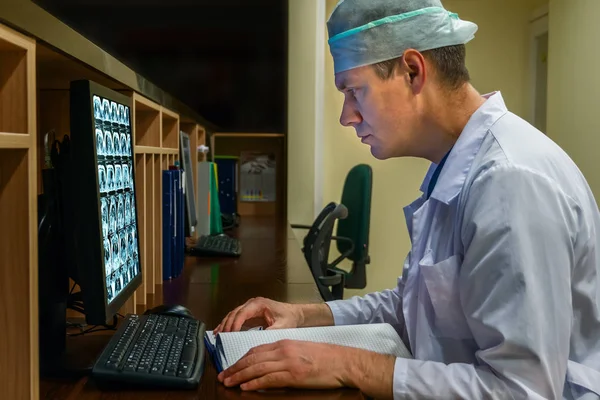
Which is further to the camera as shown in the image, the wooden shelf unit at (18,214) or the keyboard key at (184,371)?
the keyboard key at (184,371)

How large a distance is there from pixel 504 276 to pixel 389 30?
52 centimetres

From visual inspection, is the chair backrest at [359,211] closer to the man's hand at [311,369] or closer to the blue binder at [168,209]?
the blue binder at [168,209]

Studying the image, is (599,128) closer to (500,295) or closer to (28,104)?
(500,295)

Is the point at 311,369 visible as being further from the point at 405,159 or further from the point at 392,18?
the point at 405,159

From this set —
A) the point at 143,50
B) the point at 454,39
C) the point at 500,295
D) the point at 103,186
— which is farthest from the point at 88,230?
the point at 143,50

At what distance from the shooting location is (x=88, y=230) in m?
0.93

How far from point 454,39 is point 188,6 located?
398cm

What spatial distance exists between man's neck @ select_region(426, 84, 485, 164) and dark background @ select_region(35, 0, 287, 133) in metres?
3.54

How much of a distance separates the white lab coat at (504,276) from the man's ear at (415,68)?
11 centimetres

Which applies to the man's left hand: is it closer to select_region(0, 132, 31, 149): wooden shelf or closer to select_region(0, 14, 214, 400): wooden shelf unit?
select_region(0, 14, 214, 400): wooden shelf unit

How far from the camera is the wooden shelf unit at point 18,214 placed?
0.74 meters

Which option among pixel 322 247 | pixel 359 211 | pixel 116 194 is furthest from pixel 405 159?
pixel 116 194

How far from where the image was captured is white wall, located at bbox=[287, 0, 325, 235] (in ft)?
13.2

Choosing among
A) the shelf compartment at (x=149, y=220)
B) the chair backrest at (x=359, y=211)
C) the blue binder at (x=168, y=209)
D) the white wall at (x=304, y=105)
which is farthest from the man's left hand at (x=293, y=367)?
the white wall at (x=304, y=105)
